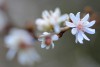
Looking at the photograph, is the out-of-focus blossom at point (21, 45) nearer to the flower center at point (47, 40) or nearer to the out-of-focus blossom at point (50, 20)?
the out-of-focus blossom at point (50, 20)

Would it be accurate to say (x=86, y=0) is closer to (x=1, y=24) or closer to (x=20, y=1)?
(x=20, y=1)

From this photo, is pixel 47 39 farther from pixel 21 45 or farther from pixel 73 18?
pixel 21 45

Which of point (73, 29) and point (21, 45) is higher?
point (21, 45)

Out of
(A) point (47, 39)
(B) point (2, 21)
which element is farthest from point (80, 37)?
(B) point (2, 21)

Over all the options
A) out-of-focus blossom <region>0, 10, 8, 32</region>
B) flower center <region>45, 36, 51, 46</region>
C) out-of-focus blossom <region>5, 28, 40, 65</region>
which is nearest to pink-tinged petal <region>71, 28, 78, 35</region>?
flower center <region>45, 36, 51, 46</region>

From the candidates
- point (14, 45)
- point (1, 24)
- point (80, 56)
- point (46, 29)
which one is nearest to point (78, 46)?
point (80, 56)

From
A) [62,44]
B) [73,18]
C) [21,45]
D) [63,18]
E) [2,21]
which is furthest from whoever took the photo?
[62,44]

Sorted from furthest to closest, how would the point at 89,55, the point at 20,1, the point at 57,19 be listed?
the point at 20,1 < the point at 89,55 < the point at 57,19

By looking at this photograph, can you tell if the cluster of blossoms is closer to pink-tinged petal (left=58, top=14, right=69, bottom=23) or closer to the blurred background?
pink-tinged petal (left=58, top=14, right=69, bottom=23)

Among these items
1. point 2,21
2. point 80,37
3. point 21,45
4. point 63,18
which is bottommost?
point 80,37
